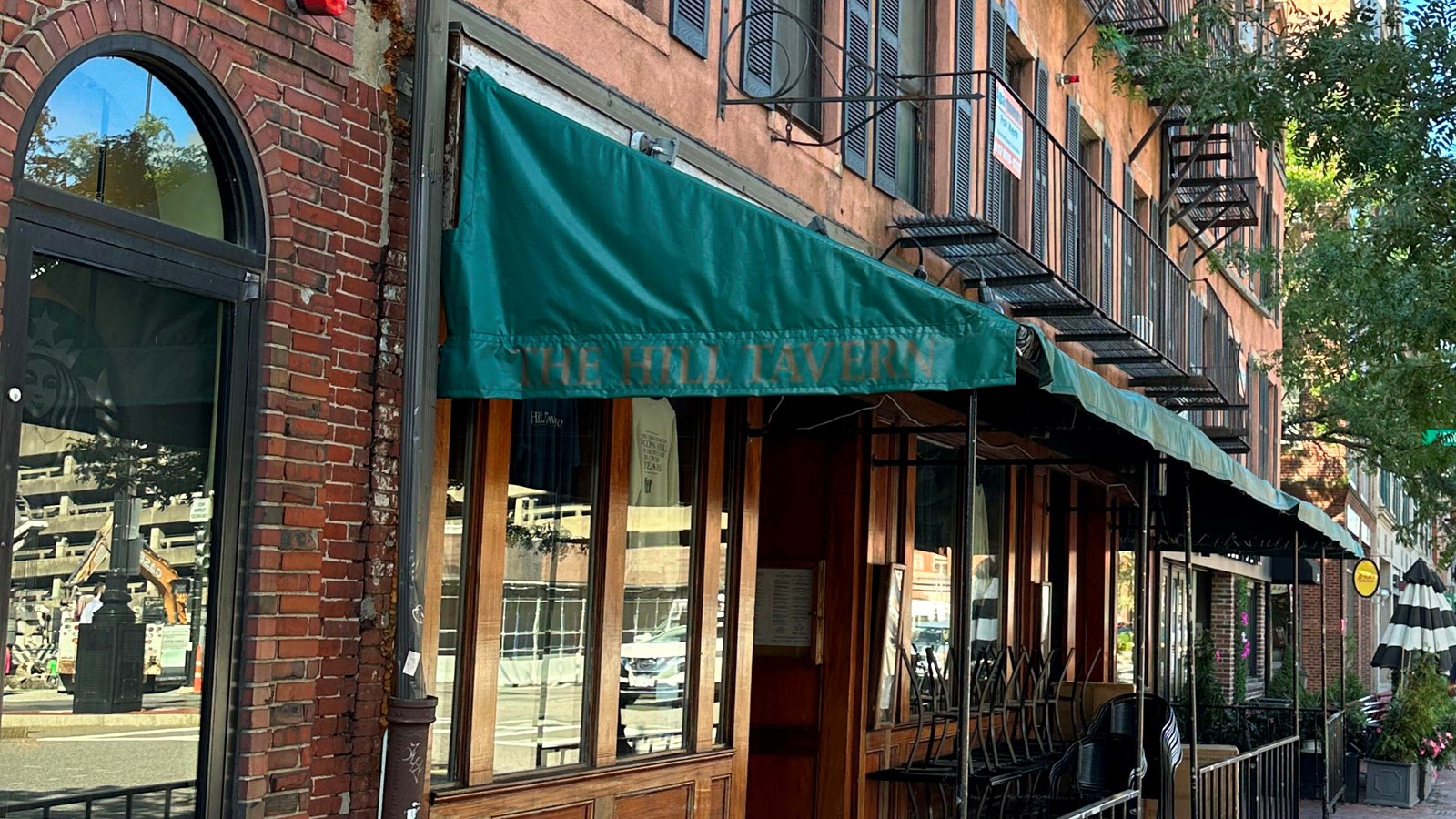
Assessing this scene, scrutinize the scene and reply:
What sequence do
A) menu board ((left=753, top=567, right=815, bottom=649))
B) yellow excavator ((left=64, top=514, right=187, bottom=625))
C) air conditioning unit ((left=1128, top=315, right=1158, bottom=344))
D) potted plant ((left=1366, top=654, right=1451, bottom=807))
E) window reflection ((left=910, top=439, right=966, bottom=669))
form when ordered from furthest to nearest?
potted plant ((left=1366, top=654, right=1451, bottom=807)) → air conditioning unit ((left=1128, top=315, right=1158, bottom=344)) → window reflection ((left=910, top=439, right=966, bottom=669)) → menu board ((left=753, top=567, right=815, bottom=649)) → yellow excavator ((left=64, top=514, right=187, bottom=625))

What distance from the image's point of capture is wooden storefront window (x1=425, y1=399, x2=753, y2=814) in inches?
270

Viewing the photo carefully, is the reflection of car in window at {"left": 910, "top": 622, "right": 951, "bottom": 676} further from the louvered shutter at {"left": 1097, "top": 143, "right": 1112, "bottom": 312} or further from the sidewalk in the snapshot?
the sidewalk

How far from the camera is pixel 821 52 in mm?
10109

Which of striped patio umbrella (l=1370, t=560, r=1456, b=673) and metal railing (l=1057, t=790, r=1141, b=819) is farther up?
striped patio umbrella (l=1370, t=560, r=1456, b=673)

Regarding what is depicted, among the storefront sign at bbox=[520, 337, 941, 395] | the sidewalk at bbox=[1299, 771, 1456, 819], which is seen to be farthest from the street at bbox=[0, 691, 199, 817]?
the sidewalk at bbox=[1299, 771, 1456, 819]

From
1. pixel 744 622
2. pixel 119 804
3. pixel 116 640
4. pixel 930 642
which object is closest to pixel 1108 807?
pixel 744 622

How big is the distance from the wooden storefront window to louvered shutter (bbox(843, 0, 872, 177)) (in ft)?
6.83

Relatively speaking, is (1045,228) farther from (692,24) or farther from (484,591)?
(484,591)

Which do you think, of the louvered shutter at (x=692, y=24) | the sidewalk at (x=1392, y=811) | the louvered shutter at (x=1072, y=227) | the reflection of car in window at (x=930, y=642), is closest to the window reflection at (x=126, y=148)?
the louvered shutter at (x=692, y=24)

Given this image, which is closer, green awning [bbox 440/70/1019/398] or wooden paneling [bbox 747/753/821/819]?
green awning [bbox 440/70/1019/398]

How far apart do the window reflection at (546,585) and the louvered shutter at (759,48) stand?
7.61 feet

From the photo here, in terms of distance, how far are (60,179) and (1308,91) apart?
10255 mm

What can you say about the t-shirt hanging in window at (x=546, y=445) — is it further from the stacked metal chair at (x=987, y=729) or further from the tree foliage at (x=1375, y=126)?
the tree foliage at (x=1375, y=126)

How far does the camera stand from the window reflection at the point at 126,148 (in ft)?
16.3
